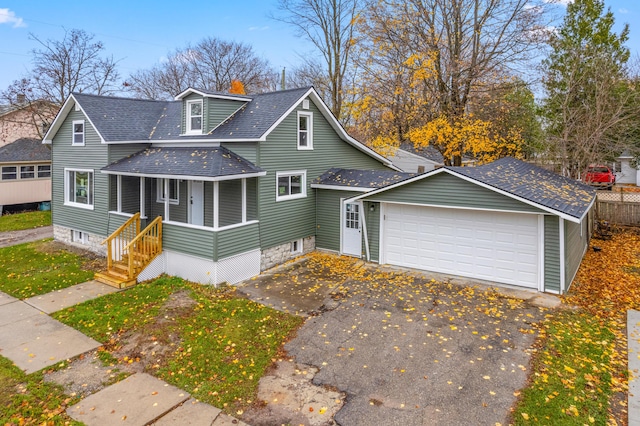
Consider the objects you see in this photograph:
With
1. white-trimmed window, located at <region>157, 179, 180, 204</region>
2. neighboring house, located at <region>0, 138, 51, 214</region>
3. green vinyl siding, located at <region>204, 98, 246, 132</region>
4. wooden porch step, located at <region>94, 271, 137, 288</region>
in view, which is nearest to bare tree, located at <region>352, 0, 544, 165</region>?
green vinyl siding, located at <region>204, 98, 246, 132</region>

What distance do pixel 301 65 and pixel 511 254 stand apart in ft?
93.4

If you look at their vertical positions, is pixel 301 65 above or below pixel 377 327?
above

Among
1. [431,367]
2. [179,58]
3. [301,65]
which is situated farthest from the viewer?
[179,58]

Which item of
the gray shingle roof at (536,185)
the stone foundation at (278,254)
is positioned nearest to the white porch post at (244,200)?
the stone foundation at (278,254)

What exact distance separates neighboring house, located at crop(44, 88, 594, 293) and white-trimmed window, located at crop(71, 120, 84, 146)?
2.4 inches

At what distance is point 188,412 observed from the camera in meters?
5.66

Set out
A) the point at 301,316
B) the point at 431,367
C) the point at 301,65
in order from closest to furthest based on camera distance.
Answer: the point at 431,367
the point at 301,316
the point at 301,65

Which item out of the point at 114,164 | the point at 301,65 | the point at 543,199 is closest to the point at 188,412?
the point at 543,199

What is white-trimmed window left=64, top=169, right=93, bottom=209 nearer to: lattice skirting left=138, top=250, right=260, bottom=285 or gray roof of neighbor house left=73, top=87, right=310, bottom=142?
gray roof of neighbor house left=73, top=87, right=310, bottom=142

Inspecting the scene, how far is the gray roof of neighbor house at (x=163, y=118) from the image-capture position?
12.8 m

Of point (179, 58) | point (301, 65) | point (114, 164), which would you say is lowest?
point (114, 164)

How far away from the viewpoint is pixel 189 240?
37.5ft

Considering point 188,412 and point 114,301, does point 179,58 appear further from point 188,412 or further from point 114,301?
point 188,412

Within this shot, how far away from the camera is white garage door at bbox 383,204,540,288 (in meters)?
10.5
